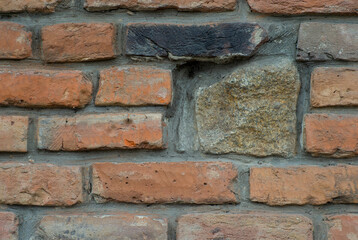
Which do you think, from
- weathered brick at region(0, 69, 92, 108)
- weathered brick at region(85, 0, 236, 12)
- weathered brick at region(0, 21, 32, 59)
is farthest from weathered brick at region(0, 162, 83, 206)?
weathered brick at region(85, 0, 236, 12)

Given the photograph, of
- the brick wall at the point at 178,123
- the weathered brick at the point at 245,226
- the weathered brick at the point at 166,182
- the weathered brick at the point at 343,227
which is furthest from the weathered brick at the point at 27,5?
the weathered brick at the point at 343,227

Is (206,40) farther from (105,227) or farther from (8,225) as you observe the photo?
(8,225)

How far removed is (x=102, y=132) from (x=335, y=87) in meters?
0.48

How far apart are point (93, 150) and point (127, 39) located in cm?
24

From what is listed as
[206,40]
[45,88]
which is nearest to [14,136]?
[45,88]

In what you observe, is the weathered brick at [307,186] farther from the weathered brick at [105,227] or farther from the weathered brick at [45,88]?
the weathered brick at [45,88]

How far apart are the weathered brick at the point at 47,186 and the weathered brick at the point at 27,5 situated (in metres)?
0.33

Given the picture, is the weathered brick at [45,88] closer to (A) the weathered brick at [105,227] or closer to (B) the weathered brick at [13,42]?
(B) the weathered brick at [13,42]

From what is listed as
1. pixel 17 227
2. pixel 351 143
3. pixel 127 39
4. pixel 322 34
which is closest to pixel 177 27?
pixel 127 39

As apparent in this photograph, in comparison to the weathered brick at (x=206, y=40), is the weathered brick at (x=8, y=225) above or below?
below

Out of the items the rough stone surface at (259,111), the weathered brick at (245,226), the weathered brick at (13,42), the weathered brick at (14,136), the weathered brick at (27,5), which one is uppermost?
the weathered brick at (27,5)

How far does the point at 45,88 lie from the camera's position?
76 centimetres

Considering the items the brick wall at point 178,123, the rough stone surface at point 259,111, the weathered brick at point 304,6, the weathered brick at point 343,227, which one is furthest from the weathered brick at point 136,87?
the weathered brick at point 343,227

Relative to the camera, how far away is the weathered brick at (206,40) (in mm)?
738
